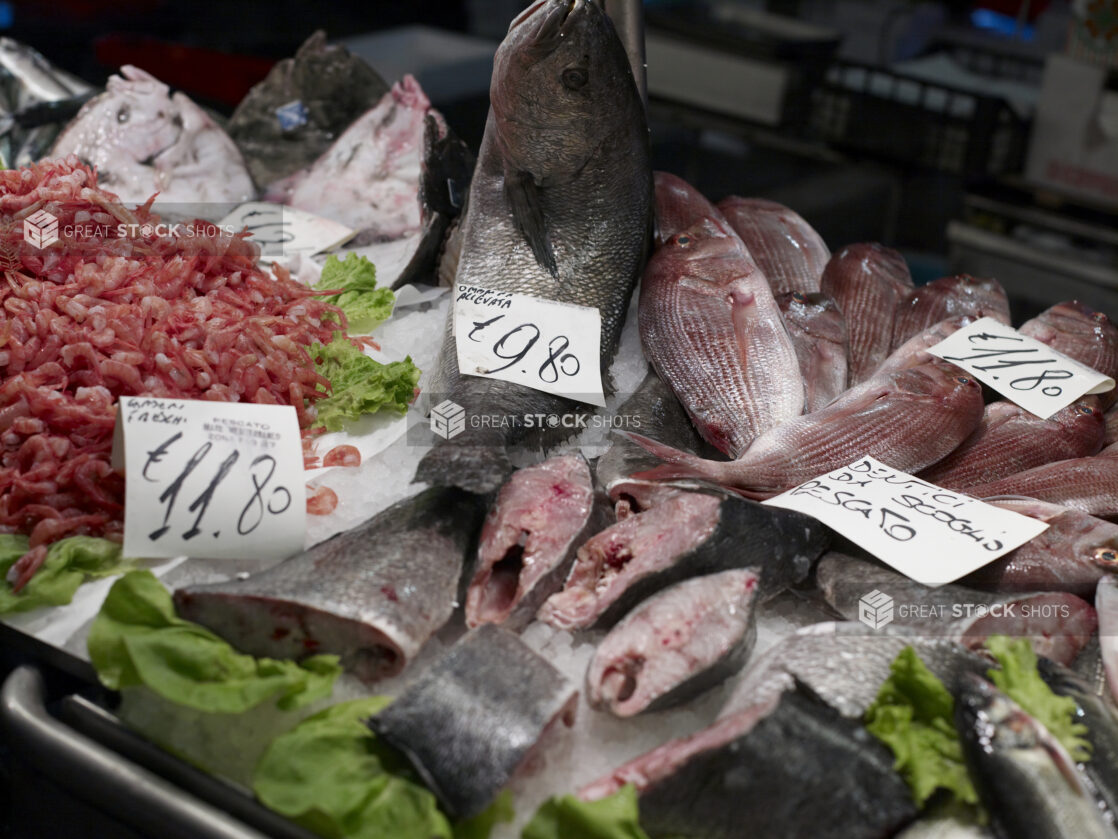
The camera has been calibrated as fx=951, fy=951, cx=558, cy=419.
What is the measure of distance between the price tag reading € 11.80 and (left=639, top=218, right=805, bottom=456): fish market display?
36.0 inches

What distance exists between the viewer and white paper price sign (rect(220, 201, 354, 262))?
2801 millimetres

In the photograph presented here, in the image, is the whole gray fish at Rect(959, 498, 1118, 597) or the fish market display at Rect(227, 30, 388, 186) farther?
the fish market display at Rect(227, 30, 388, 186)

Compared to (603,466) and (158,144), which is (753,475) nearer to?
(603,466)

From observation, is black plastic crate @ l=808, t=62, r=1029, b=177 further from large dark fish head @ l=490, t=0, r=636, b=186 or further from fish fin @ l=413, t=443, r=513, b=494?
fish fin @ l=413, t=443, r=513, b=494

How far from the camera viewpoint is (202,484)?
1664mm

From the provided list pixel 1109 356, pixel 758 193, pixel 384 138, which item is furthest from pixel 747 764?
pixel 758 193

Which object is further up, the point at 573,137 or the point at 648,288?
the point at 573,137

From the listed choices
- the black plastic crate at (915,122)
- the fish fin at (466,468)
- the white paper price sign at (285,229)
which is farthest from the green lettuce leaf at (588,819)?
the black plastic crate at (915,122)

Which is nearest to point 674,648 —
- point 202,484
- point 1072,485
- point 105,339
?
point 202,484

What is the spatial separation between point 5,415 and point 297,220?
1.32m

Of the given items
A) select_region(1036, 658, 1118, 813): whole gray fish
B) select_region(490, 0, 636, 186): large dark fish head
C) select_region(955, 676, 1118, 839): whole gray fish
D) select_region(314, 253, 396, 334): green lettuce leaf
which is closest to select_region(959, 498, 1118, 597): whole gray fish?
select_region(1036, 658, 1118, 813): whole gray fish

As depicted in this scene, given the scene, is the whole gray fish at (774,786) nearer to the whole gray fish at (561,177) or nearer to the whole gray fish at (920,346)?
the whole gray fish at (561,177)

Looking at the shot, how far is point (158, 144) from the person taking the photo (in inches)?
118

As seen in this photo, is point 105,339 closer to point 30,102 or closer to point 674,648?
point 674,648
